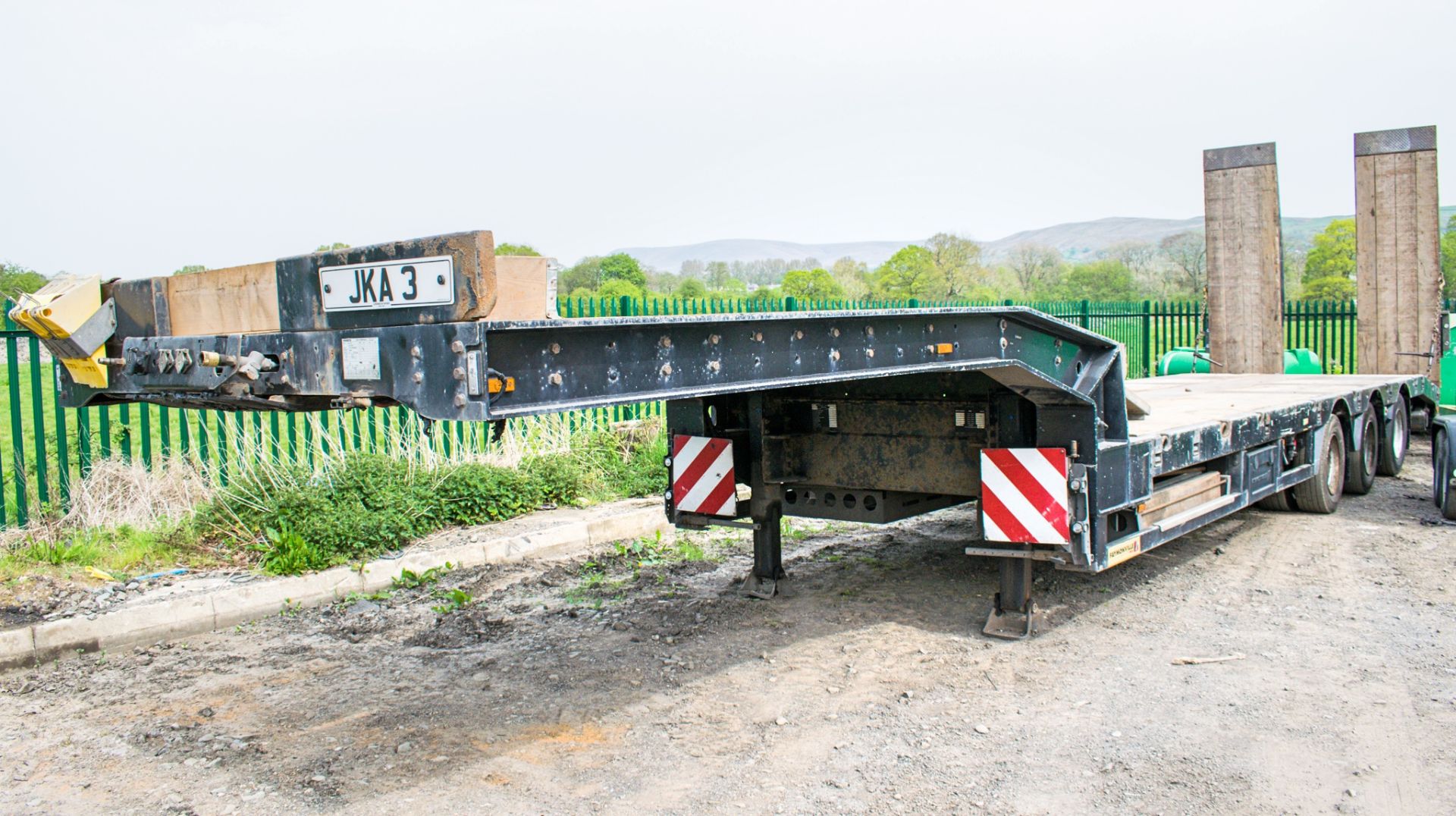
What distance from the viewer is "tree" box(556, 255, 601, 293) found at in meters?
26.2

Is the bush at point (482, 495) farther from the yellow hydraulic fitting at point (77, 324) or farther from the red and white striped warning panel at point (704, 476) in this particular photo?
the yellow hydraulic fitting at point (77, 324)

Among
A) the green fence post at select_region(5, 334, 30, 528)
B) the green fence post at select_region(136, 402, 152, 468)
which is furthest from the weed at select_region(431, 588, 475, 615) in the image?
the green fence post at select_region(5, 334, 30, 528)

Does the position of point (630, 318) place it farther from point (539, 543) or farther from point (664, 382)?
point (539, 543)

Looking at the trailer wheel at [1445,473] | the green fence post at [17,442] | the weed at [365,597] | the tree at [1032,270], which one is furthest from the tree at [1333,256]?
the green fence post at [17,442]

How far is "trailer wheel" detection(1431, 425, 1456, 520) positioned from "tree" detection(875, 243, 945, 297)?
2471 cm

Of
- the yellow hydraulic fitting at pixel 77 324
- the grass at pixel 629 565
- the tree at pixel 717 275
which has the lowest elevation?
the grass at pixel 629 565

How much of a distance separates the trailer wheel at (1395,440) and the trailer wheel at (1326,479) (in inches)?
60.2

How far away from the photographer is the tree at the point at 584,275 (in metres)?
26.2

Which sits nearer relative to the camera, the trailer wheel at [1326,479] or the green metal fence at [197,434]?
the green metal fence at [197,434]

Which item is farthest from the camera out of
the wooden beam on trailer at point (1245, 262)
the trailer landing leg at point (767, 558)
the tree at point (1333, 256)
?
the tree at point (1333, 256)

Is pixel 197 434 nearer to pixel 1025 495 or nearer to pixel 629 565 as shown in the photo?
pixel 629 565

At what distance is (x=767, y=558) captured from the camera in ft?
20.6

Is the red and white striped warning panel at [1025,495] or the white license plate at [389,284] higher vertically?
the white license plate at [389,284]

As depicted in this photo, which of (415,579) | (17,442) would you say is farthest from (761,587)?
(17,442)
